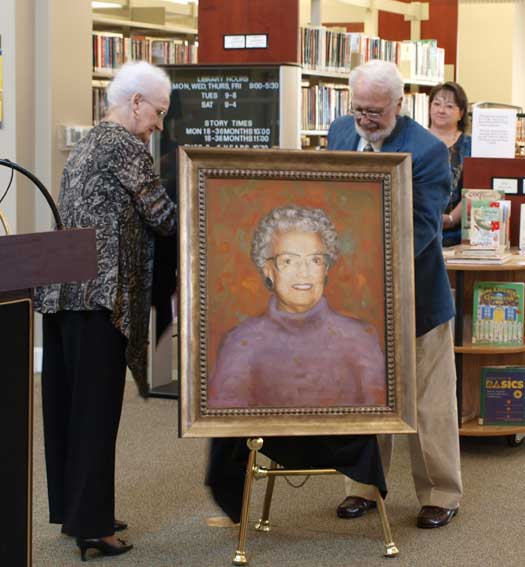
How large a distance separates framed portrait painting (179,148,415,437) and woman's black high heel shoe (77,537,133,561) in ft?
1.94

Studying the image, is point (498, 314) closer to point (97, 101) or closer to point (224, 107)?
point (224, 107)

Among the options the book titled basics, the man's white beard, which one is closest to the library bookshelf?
the book titled basics

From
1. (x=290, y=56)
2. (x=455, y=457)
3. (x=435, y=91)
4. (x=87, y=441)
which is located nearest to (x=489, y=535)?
(x=455, y=457)

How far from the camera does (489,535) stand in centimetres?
382

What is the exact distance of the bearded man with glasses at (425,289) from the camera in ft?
11.8

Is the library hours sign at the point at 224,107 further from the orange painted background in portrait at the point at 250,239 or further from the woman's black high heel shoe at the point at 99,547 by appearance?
the woman's black high heel shoe at the point at 99,547

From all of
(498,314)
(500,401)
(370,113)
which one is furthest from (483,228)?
(370,113)

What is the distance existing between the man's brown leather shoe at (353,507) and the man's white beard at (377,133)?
4.29ft

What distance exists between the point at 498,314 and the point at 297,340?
6.32 feet

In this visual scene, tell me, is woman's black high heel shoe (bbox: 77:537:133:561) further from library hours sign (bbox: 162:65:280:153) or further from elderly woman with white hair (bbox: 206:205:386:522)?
library hours sign (bbox: 162:65:280:153)

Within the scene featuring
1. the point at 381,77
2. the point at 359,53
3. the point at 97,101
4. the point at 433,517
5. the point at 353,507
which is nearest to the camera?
the point at 381,77

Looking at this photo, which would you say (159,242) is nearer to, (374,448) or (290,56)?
(374,448)

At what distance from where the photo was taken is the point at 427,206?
3.59m

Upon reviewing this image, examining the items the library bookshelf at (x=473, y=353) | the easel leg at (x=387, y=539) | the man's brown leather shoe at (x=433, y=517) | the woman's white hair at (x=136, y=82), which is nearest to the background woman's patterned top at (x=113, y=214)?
the woman's white hair at (x=136, y=82)
